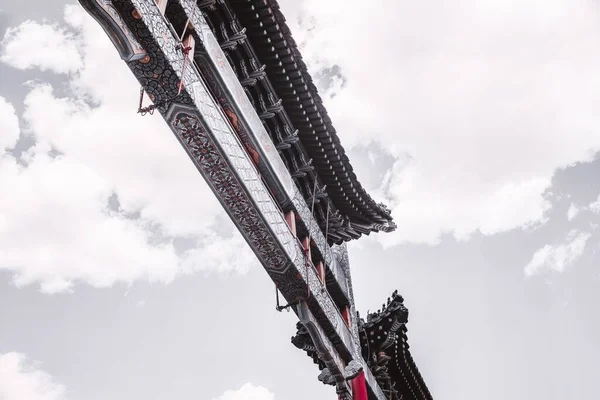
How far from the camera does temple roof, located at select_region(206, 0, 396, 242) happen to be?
8.69 m

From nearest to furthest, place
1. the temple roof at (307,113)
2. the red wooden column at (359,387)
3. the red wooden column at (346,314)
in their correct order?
the temple roof at (307,113) → the red wooden column at (359,387) → the red wooden column at (346,314)

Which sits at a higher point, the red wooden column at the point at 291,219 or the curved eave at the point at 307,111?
the curved eave at the point at 307,111

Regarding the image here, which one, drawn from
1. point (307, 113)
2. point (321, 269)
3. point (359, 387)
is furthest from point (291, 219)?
point (359, 387)

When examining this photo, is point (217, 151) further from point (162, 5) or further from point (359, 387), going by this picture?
point (359, 387)

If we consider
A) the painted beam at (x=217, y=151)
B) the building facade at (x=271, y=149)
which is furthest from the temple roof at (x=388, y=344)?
the painted beam at (x=217, y=151)

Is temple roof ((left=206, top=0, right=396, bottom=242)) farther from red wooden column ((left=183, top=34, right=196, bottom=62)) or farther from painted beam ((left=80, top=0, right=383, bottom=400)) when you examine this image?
painted beam ((left=80, top=0, right=383, bottom=400))

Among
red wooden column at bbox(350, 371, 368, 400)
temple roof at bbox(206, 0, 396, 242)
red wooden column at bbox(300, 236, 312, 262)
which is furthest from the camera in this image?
red wooden column at bbox(350, 371, 368, 400)

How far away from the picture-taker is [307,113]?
32.3 feet

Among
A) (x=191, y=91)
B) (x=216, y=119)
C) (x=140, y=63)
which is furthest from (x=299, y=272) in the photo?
(x=140, y=63)

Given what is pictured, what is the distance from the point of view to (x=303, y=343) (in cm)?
1095

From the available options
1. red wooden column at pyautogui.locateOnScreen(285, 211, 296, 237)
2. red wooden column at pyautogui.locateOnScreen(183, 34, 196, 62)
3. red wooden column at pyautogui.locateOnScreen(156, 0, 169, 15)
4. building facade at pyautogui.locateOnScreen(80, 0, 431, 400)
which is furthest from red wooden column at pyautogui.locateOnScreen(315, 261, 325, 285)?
red wooden column at pyautogui.locateOnScreen(156, 0, 169, 15)

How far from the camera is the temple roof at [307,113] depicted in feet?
28.5

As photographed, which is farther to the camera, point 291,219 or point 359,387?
point 359,387

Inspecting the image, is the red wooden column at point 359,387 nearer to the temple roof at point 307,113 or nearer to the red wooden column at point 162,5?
the temple roof at point 307,113
